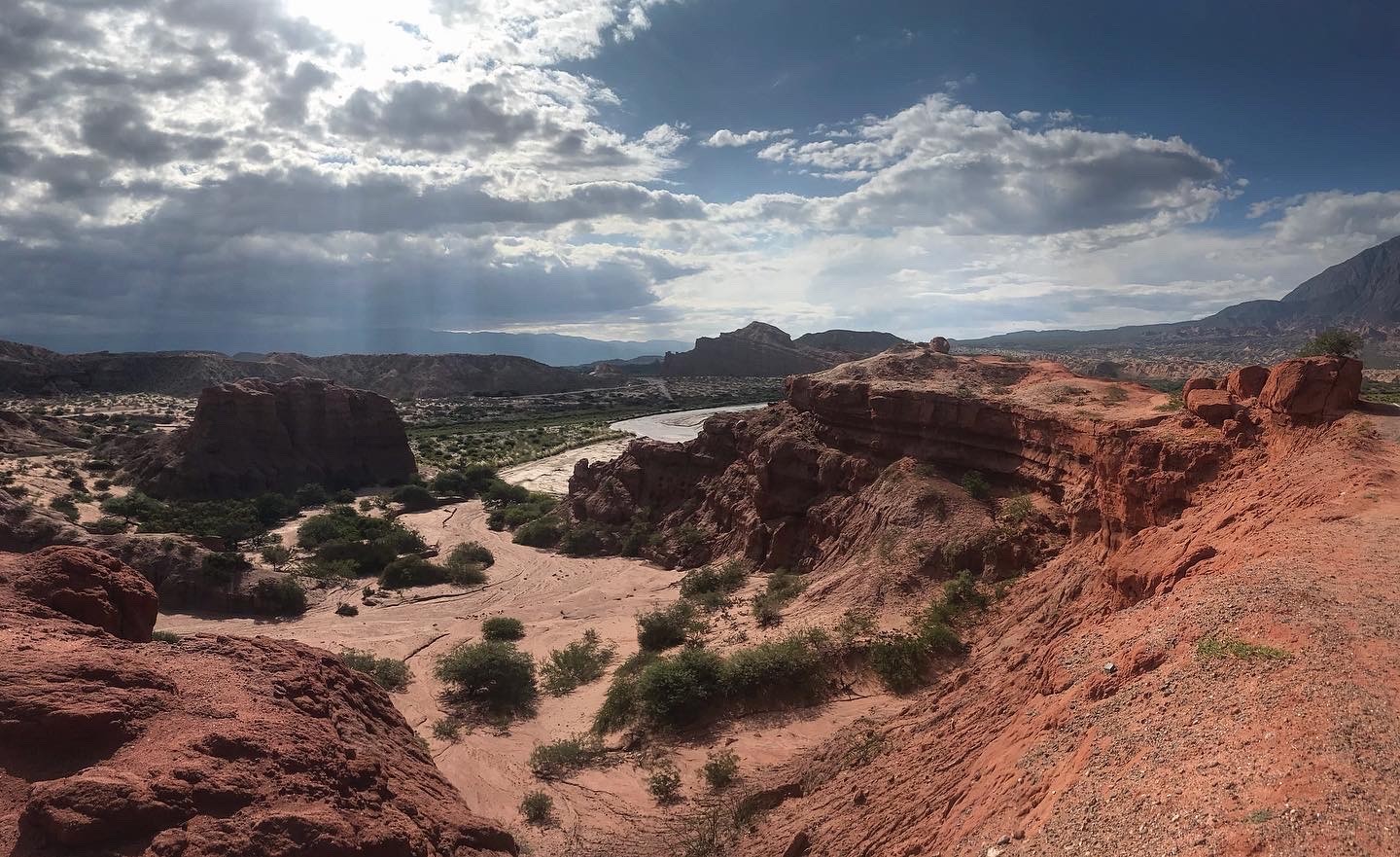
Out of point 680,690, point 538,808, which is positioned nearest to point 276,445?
point 680,690

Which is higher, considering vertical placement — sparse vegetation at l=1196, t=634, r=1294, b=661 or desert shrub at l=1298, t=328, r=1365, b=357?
desert shrub at l=1298, t=328, r=1365, b=357

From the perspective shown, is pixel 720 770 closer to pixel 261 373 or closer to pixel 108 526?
pixel 108 526

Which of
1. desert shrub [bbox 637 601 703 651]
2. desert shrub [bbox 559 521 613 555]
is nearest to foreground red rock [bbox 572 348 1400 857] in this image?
desert shrub [bbox 637 601 703 651]

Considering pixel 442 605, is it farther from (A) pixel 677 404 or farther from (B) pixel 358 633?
(A) pixel 677 404

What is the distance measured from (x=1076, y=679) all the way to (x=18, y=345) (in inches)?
6184

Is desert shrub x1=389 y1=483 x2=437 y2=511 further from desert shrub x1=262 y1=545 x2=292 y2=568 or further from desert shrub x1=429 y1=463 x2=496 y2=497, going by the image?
desert shrub x1=262 y1=545 x2=292 y2=568

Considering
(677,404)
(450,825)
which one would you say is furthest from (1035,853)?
(677,404)

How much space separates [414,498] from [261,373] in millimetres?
110011

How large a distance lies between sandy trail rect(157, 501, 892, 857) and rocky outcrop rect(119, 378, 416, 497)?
565 inches

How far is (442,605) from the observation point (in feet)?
93.7

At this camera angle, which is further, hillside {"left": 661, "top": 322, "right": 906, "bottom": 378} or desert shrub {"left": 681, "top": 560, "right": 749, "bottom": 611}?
hillside {"left": 661, "top": 322, "right": 906, "bottom": 378}

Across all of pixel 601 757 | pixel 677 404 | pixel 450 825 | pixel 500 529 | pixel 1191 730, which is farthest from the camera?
pixel 677 404

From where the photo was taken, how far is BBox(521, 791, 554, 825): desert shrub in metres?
13.0

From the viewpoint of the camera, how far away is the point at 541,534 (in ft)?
127
